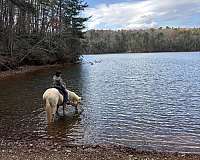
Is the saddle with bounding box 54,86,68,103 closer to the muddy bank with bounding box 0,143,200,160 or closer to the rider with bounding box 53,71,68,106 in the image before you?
the rider with bounding box 53,71,68,106

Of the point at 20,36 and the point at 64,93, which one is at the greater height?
the point at 20,36

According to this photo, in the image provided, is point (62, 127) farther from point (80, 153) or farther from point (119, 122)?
point (80, 153)

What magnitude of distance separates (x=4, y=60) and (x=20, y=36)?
46.1 feet

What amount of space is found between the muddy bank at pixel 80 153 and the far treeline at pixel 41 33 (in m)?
34.4

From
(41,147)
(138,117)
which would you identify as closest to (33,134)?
(41,147)

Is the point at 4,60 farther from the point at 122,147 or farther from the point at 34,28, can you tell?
the point at 122,147

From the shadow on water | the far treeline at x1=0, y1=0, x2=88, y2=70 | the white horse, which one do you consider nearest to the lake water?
the shadow on water

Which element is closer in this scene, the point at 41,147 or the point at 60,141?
the point at 41,147

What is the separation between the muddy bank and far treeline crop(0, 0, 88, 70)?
34.4 m

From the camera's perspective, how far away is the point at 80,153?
11.5 meters

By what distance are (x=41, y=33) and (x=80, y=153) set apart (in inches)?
2455

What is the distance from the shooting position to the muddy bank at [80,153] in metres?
10.9

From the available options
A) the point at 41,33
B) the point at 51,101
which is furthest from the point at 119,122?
the point at 41,33

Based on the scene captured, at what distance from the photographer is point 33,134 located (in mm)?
14922
